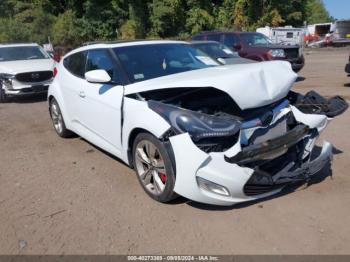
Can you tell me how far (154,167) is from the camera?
13.1 ft

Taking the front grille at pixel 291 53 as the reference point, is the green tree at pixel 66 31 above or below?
below

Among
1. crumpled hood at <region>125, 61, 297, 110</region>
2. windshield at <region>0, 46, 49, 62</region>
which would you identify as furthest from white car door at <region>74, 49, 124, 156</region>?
windshield at <region>0, 46, 49, 62</region>

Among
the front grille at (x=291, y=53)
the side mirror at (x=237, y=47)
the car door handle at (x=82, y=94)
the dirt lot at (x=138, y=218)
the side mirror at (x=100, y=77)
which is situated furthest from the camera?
the side mirror at (x=237, y=47)

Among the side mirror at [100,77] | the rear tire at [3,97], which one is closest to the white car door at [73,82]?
the side mirror at [100,77]

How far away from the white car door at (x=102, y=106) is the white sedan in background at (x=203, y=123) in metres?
0.01

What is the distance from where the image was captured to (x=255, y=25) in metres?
43.7

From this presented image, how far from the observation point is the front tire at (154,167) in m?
3.73

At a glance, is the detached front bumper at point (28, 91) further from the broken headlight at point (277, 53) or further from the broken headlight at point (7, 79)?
the broken headlight at point (277, 53)

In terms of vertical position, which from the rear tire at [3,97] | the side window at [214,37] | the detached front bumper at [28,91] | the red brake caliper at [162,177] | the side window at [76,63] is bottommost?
the rear tire at [3,97]

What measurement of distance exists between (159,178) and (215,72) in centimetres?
128

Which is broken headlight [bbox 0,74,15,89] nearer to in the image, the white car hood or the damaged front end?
the white car hood

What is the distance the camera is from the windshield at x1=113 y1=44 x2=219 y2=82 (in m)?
4.61

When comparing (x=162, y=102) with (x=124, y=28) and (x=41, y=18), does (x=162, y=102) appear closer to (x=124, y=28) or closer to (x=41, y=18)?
(x=124, y=28)

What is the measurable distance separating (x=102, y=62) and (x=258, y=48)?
958 centimetres
